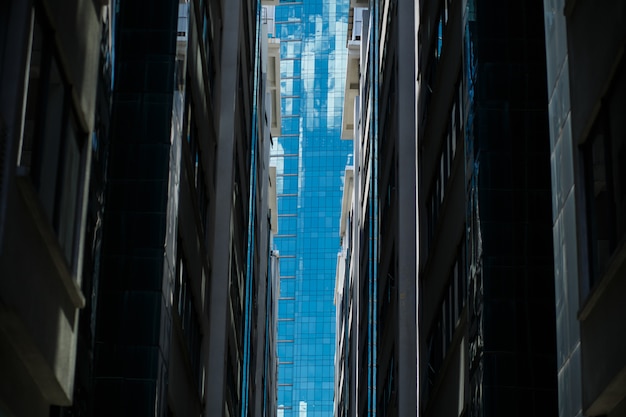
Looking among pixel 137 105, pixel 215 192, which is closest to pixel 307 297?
pixel 215 192

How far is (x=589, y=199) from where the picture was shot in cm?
1791

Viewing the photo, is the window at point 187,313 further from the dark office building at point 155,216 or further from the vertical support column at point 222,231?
the vertical support column at point 222,231

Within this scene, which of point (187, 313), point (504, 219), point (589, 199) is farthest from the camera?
point (187, 313)

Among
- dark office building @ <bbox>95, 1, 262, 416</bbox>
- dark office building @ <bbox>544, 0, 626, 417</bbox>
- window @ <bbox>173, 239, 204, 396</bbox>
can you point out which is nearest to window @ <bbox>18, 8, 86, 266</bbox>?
dark office building @ <bbox>95, 1, 262, 416</bbox>

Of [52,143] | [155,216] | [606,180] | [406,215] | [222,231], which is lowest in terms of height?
[606,180]

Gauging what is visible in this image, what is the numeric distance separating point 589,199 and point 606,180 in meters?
0.78

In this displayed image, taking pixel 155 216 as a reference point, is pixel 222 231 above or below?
above

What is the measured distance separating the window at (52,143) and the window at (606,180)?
25.1ft

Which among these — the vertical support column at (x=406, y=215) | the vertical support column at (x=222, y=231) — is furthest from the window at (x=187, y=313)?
the vertical support column at (x=406, y=215)

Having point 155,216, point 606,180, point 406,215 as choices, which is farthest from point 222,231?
point 606,180

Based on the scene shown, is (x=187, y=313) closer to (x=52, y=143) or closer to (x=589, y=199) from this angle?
(x=52, y=143)

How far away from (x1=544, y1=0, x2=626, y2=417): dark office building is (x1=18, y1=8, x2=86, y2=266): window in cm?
746

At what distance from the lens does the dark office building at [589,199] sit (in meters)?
16.2

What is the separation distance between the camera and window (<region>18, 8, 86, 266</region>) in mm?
16344
